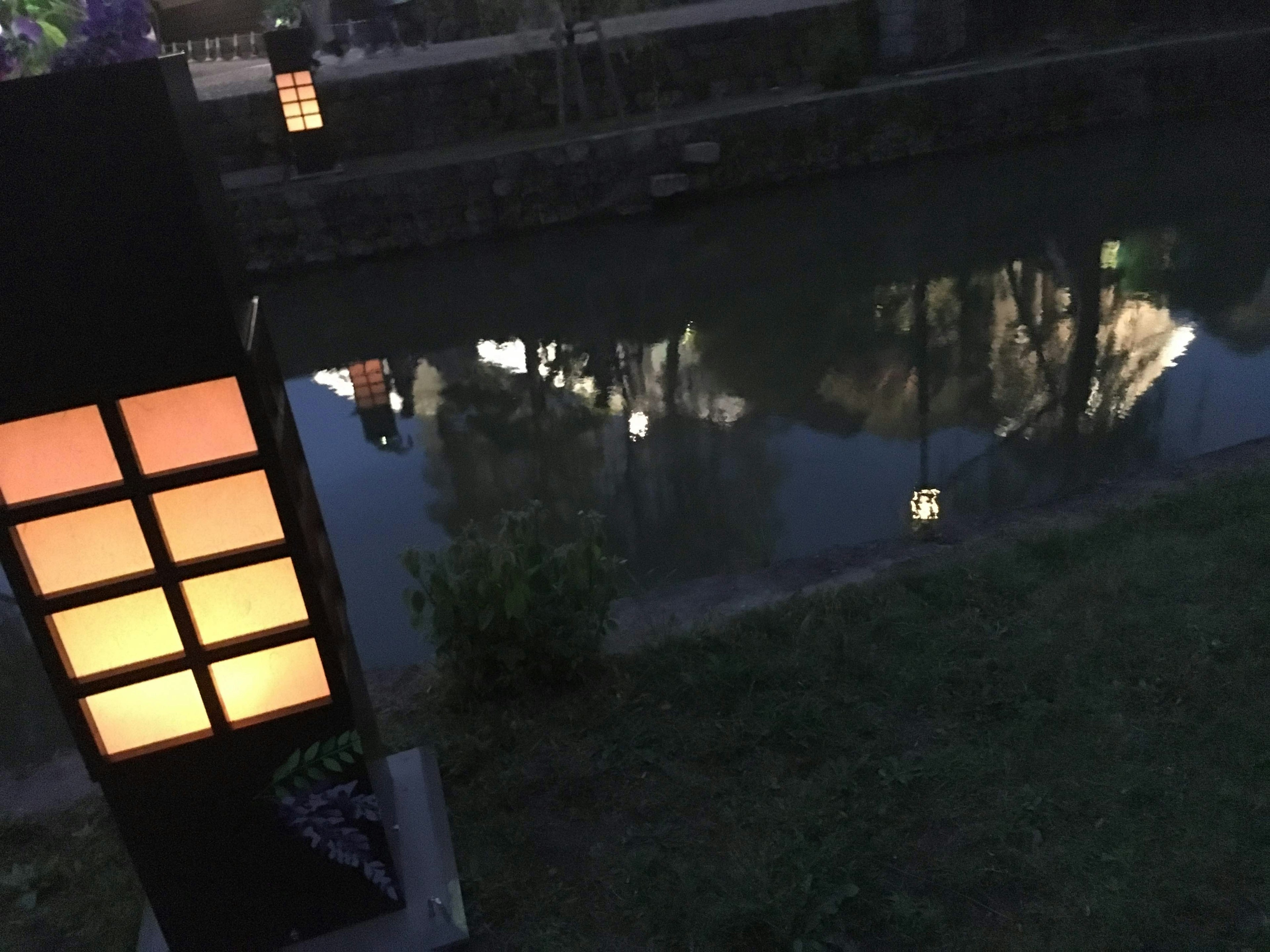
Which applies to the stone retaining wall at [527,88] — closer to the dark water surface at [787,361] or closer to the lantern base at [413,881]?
the dark water surface at [787,361]

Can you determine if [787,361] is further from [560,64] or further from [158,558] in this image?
[560,64]

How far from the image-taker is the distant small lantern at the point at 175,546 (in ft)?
4.23

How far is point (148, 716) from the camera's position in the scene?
158cm

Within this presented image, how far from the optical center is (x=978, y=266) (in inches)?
260

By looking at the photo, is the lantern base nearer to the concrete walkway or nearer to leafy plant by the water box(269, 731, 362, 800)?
leafy plant by the water box(269, 731, 362, 800)

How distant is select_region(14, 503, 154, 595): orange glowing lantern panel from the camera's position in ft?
4.74

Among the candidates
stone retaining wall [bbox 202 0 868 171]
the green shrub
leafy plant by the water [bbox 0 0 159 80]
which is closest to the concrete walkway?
stone retaining wall [bbox 202 0 868 171]

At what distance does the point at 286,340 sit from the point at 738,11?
24.1ft

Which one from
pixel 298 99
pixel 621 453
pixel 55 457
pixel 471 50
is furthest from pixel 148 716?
pixel 471 50

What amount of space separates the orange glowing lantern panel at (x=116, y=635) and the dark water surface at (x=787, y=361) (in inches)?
66.4

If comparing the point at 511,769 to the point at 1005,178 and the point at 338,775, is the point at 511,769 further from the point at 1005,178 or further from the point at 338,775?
the point at 1005,178

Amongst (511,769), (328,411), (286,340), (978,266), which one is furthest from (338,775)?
(978,266)

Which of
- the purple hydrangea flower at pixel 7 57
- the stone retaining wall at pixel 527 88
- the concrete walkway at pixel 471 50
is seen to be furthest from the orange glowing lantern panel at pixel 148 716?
the concrete walkway at pixel 471 50

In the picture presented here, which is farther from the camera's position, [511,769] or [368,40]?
[368,40]
